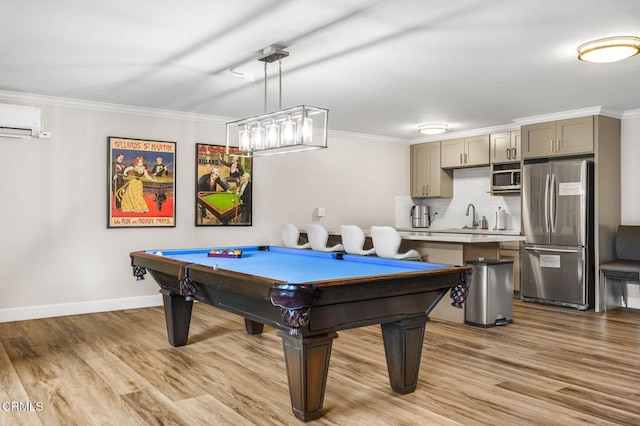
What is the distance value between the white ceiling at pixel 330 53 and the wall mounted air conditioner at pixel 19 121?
0.72 ft

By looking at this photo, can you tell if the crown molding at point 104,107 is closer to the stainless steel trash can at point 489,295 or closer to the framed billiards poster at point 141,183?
the framed billiards poster at point 141,183

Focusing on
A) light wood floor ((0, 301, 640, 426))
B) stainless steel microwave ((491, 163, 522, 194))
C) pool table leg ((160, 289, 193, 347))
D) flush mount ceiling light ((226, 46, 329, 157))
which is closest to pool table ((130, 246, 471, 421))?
light wood floor ((0, 301, 640, 426))

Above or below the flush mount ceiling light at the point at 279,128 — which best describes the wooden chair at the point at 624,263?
below

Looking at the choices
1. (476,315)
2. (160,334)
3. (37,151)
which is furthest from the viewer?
(37,151)

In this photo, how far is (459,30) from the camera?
139 inches

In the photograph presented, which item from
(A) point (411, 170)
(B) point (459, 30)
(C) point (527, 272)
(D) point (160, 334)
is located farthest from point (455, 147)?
(D) point (160, 334)

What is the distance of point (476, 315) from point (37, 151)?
486cm

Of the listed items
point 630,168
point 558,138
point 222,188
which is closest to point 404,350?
point 222,188

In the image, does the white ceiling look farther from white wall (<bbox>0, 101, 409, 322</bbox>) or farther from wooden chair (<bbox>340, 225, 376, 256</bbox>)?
wooden chair (<bbox>340, 225, 376, 256</bbox>)

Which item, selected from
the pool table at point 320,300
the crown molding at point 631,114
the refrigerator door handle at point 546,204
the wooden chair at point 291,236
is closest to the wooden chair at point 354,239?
the wooden chair at point 291,236

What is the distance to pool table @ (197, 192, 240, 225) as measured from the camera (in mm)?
6641

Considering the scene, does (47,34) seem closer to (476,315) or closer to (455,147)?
(476,315)

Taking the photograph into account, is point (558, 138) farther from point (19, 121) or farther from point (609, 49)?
point (19, 121)

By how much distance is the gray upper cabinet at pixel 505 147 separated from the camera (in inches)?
282
